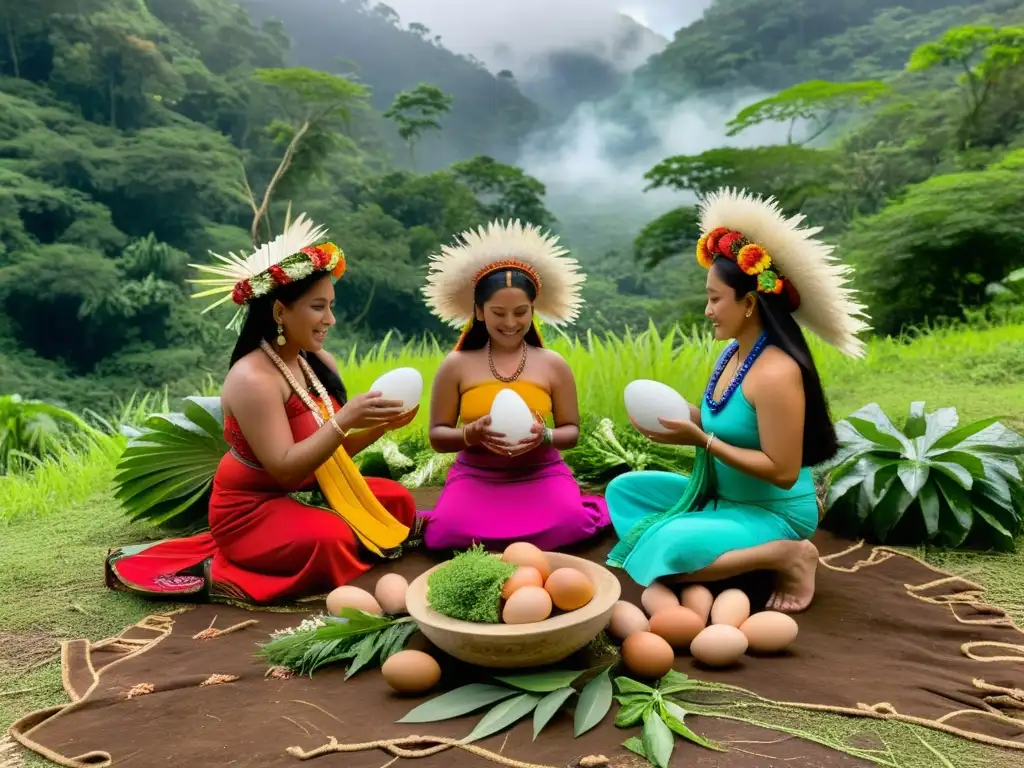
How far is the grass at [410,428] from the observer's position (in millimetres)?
2828

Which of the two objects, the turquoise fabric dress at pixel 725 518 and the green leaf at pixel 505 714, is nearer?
the green leaf at pixel 505 714

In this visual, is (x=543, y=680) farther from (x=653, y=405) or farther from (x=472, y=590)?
(x=653, y=405)

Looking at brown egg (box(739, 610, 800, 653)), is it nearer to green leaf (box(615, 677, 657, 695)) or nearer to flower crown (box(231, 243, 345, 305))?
green leaf (box(615, 677, 657, 695))

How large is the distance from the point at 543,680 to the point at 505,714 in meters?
0.15

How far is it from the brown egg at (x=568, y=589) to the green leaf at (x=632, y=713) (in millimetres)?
268

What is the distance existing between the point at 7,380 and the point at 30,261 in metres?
1.30

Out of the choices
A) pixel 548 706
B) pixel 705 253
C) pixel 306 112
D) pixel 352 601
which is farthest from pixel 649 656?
pixel 306 112

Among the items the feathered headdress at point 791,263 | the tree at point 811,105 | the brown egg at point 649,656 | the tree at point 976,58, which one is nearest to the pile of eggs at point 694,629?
the brown egg at point 649,656

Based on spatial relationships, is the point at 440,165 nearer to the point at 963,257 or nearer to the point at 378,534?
the point at 963,257

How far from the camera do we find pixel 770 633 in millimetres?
2361

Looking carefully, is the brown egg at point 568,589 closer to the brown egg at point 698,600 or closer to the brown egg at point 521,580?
the brown egg at point 521,580

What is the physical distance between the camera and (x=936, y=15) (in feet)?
39.9

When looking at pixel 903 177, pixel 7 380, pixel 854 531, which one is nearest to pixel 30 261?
pixel 7 380

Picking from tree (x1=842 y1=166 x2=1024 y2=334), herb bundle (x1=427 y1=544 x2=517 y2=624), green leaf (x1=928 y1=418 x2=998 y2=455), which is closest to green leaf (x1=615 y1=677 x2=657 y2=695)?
herb bundle (x1=427 y1=544 x2=517 y2=624)
